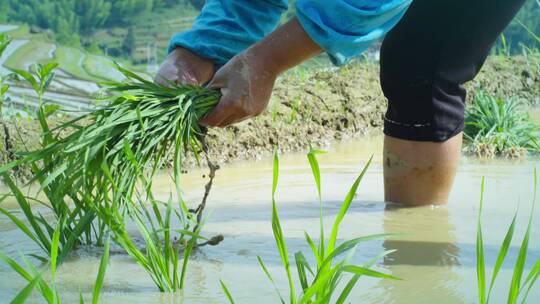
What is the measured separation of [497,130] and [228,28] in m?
2.01

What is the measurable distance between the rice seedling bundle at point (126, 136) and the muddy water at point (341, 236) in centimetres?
26

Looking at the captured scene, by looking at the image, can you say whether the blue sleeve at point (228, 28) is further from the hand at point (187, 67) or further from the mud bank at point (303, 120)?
the mud bank at point (303, 120)

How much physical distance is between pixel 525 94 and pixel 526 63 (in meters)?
0.38

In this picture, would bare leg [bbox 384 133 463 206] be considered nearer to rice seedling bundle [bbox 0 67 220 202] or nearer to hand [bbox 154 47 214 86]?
hand [bbox 154 47 214 86]

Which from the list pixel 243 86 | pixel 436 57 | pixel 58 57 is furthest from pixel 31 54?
pixel 243 86

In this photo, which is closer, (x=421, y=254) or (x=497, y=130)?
(x=421, y=254)

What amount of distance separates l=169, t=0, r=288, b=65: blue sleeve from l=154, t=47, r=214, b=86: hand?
24 mm

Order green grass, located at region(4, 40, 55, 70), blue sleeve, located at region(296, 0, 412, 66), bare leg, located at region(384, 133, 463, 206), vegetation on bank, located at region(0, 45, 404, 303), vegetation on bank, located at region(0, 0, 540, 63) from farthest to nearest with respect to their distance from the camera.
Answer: vegetation on bank, located at region(0, 0, 540, 63)
green grass, located at region(4, 40, 55, 70)
bare leg, located at region(384, 133, 463, 206)
blue sleeve, located at region(296, 0, 412, 66)
vegetation on bank, located at region(0, 45, 404, 303)

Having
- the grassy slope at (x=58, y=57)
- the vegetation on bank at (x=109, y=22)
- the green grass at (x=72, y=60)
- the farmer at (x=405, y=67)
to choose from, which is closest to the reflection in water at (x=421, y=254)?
the farmer at (x=405, y=67)

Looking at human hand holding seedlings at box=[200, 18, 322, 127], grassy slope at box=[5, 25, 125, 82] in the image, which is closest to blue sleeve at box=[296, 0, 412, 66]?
human hand holding seedlings at box=[200, 18, 322, 127]

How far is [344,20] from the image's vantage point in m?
1.96

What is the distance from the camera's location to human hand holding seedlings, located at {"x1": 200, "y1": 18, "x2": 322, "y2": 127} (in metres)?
2.03

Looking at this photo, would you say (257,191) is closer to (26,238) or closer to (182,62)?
(182,62)

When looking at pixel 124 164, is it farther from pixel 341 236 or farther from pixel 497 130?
pixel 497 130
